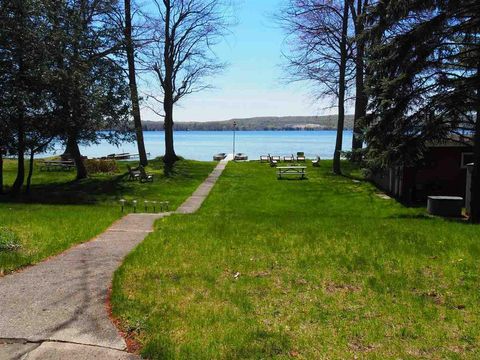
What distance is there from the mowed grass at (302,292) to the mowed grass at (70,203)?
1.65 m

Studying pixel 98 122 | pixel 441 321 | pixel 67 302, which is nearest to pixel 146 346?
pixel 67 302

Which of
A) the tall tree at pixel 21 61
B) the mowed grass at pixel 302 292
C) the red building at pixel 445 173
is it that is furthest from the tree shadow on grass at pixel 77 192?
the red building at pixel 445 173

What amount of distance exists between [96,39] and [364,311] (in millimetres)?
20502

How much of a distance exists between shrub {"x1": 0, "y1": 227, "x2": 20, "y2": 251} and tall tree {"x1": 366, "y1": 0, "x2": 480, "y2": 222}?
11.4 m

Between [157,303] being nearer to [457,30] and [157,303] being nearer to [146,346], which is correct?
[146,346]

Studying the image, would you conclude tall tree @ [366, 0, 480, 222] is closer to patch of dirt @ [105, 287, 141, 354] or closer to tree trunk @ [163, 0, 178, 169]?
patch of dirt @ [105, 287, 141, 354]

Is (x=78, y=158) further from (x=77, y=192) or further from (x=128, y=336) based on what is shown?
(x=128, y=336)

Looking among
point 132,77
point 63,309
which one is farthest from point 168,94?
point 63,309

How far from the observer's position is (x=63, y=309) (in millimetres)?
5332

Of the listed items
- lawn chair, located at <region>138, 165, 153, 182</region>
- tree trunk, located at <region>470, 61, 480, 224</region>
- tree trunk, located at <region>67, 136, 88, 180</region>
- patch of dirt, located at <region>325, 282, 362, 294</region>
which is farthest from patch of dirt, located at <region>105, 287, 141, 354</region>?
Result: lawn chair, located at <region>138, 165, 153, 182</region>

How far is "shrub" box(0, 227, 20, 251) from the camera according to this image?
8.19m

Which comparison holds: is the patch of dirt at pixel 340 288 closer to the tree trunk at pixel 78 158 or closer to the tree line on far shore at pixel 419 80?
the tree line on far shore at pixel 419 80

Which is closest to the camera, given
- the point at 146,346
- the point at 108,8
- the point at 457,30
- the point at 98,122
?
the point at 146,346

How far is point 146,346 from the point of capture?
4430mm
